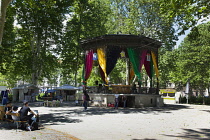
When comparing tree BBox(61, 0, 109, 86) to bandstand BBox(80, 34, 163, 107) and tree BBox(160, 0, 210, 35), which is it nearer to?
bandstand BBox(80, 34, 163, 107)

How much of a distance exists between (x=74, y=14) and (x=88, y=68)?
1805cm

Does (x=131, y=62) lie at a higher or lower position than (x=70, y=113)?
higher

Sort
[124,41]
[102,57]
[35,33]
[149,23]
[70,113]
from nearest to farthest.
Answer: [70,113]
[124,41]
[102,57]
[35,33]
[149,23]

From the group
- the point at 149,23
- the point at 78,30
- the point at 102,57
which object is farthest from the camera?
the point at 78,30

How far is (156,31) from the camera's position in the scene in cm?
3241

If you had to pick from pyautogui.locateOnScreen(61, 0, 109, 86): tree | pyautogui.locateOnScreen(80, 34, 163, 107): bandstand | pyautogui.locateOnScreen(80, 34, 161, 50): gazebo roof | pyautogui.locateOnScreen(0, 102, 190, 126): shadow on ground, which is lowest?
pyautogui.locateOnScreen(0, 102, 190, 126): shadow on ground

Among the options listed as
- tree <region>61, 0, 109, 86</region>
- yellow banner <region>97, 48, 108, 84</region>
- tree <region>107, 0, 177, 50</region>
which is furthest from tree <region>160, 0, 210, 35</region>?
tree <region>61, 0, 109, 86</region>

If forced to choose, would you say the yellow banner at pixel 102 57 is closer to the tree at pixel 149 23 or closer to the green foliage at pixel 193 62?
the tree at pixel 149 23

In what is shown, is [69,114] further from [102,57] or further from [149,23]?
[149,23]

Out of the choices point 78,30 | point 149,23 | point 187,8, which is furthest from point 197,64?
point 187,8

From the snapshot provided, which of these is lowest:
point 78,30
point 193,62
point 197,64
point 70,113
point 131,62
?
point 70,113

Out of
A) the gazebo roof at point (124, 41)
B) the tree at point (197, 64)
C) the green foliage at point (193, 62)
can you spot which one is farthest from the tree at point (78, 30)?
the tree at point (197, 64)

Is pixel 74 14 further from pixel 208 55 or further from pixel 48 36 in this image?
pixel 208 55

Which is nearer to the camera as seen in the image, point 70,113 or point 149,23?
point 70,113
